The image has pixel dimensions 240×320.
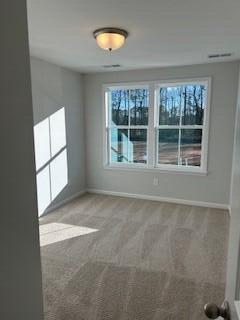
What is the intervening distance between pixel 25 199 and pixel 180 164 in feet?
13.2

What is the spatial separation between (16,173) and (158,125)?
397 centimetres

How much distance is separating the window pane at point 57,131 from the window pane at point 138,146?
1357 millimetres

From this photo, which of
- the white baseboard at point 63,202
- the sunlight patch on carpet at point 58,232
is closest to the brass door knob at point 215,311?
the sunlight patch on carpet at point 58,232

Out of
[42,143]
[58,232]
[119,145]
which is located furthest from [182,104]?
[58,232]

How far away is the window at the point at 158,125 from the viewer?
4.40 m

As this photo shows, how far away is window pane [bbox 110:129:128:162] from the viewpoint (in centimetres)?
501

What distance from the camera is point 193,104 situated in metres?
4.40

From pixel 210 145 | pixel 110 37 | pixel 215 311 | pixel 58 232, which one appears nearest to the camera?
pixel 215 311

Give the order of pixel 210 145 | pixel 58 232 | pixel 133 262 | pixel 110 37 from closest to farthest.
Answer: pixel 110 37 < pixel 133 262 < pixel 58 232 < pixel 210 145

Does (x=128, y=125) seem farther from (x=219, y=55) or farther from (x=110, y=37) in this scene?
(x=110, y=37)

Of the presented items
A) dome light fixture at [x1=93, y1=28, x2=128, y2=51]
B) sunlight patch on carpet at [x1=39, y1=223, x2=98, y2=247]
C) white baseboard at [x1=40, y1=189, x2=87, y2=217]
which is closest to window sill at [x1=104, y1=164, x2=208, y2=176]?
white baseboard at [x1=40, y1=189, x2=87, y2=217]

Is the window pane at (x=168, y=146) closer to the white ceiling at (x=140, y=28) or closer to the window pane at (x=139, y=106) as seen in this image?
the window pane at (x=139, y=106)

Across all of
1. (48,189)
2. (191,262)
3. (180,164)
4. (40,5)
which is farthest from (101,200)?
(40,5)

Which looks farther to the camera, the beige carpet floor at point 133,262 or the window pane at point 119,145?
the window pane at point 119,145
